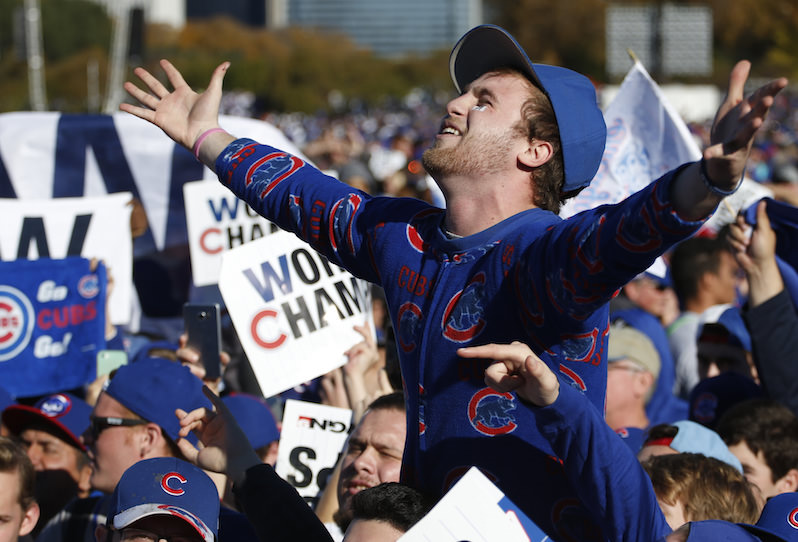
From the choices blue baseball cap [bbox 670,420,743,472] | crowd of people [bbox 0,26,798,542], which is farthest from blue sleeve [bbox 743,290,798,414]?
blue baseball cap [bbox 670,420,743,472]

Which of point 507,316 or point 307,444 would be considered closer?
point 507,316

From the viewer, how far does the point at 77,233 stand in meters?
5.49

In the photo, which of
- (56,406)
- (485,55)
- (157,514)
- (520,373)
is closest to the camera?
(520,373)

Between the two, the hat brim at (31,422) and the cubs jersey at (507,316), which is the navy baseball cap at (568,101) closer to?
the cubs jersey at (507,316)

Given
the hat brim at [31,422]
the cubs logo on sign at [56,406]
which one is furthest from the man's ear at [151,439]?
the cubs logo on sign at [56,406]

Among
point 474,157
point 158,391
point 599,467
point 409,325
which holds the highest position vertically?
point 474,157

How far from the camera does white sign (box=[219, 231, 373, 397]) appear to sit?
4.24 meters

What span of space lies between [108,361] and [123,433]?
1.53 meters

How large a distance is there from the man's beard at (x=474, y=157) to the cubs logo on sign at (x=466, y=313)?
0.77ft

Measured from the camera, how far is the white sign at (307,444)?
3881mm

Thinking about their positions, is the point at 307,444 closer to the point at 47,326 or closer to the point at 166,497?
the point at 166,497

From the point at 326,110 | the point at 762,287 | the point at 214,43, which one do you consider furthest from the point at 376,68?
the point at 762,287

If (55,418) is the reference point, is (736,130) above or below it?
above

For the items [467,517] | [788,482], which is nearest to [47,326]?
[788,482]
